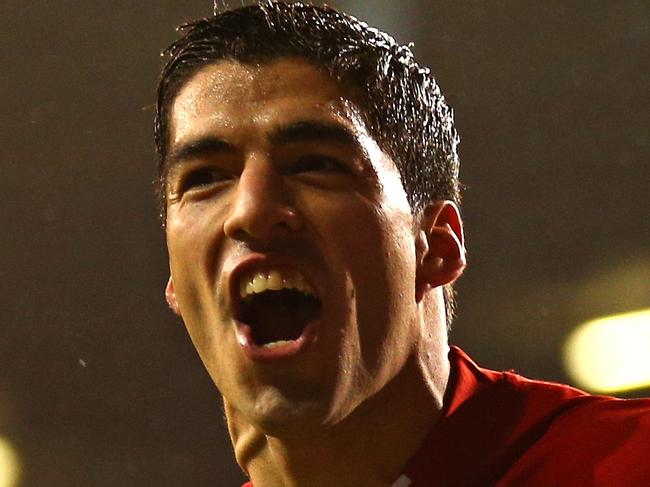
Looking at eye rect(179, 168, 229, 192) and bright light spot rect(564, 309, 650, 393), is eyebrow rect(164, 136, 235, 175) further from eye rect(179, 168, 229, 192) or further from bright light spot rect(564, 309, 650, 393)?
bright light spot rect(564, 309, 650, 393)

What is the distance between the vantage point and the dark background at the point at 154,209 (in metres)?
2.48

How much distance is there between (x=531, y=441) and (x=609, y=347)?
9.40 feet

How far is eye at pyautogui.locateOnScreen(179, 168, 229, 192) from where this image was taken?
1.13m

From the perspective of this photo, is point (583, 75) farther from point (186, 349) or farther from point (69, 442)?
point (69, 442)

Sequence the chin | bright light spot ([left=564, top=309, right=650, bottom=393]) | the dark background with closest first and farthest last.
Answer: the chin → the dark background → bright light spot ([left=564, top=309, right=650, bottom=393])

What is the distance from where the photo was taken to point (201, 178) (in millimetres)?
1142

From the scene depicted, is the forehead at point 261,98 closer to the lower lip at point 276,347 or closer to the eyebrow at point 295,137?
the eyebrow at point 295,137

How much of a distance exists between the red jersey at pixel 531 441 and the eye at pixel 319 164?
0.87ft

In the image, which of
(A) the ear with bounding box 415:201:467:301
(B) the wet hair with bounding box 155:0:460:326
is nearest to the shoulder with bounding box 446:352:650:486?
(A) the ear with bounding box 415:201:467:301

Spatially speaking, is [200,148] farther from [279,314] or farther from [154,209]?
[154,209]

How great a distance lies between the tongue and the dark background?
2.81 ft

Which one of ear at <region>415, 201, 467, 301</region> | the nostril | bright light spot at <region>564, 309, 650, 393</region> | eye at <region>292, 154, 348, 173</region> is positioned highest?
eye at <region>292, 154, 348, 173</region>

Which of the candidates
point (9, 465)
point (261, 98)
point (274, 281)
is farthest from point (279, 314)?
point (9, 465)

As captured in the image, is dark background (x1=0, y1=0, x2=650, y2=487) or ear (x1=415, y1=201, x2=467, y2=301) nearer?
ear (x1=415, y1=201, x2=467, y2=301)
